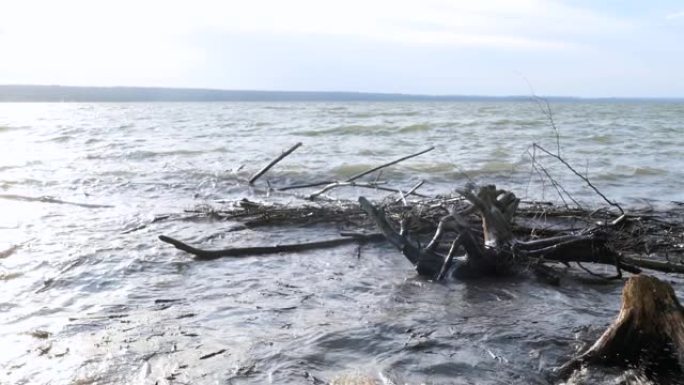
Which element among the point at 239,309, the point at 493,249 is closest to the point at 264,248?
the point at 239,309

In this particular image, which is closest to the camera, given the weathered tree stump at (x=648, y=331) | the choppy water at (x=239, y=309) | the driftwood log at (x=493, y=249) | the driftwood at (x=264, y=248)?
the weathered tree stump at (x=648, y=331)

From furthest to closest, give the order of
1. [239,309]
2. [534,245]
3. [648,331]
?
[534,245] → [239,309] → [648,331]

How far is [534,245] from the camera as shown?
5.92 meters

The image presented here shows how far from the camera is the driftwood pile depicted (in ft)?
12.8

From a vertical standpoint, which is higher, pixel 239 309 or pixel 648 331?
pixel 648 331

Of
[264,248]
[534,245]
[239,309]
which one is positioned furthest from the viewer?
[264,248]

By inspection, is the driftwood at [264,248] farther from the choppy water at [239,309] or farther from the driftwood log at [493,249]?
the driftwood log at [493,249]

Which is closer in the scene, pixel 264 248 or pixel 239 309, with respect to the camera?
pixel 239 309

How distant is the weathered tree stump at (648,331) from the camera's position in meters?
3.81

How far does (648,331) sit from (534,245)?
2.05 m

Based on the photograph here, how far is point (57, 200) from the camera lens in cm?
1036

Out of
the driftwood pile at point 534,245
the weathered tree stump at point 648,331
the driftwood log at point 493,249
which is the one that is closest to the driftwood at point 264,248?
the driftwood pile at point 534,245

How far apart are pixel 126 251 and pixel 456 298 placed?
3671mm

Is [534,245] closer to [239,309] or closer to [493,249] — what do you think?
[493,249]
